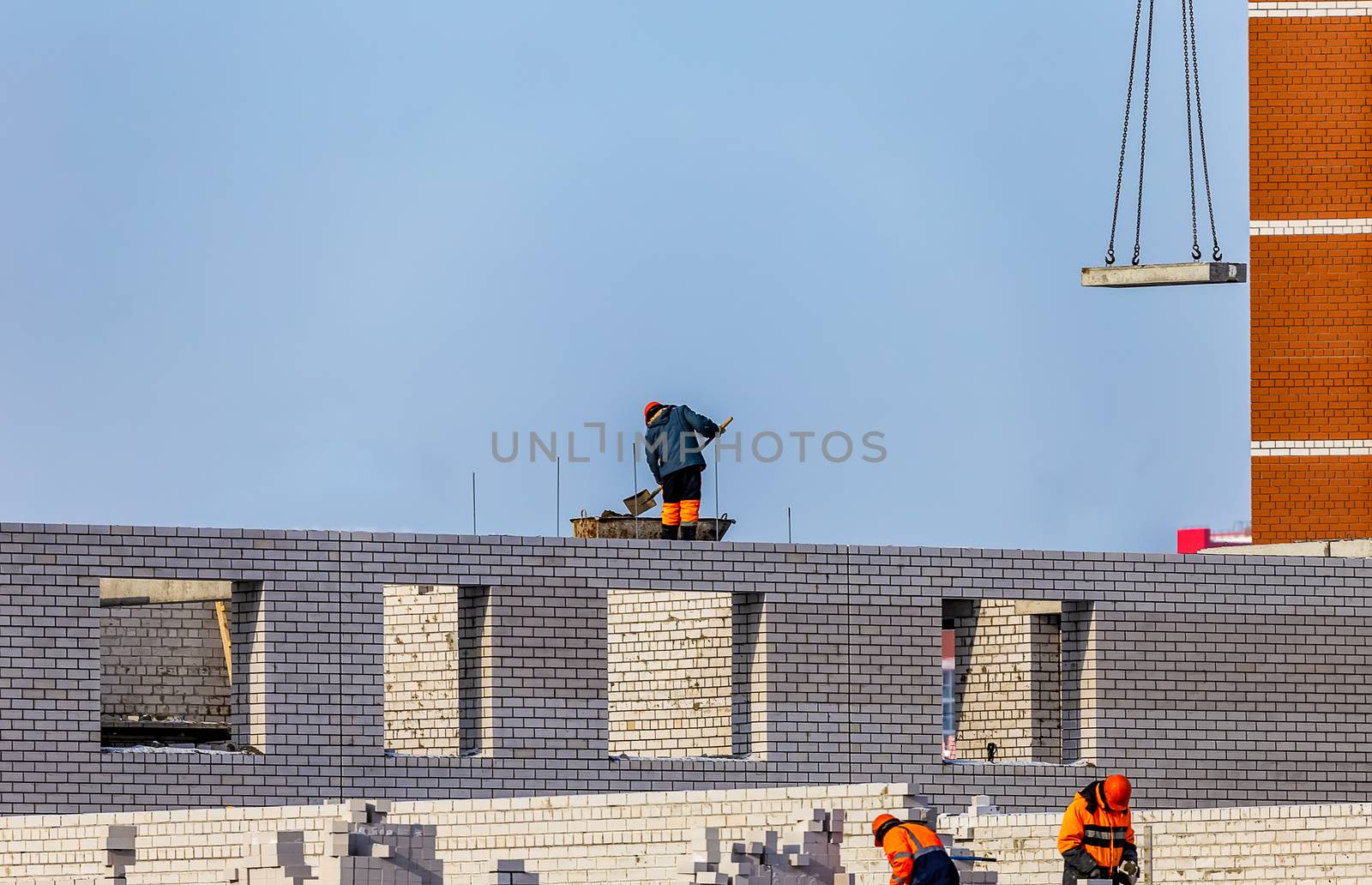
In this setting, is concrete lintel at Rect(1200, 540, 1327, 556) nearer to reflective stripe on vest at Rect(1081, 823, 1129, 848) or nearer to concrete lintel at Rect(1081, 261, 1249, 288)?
concrete lintel at Rect(1081, 261, 1249, 288)

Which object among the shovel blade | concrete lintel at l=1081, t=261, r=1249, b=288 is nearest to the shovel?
the shovel blade

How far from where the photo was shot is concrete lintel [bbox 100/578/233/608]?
20.9 meters

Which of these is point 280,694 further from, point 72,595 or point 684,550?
point 684,550

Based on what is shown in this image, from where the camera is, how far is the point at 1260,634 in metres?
20.2

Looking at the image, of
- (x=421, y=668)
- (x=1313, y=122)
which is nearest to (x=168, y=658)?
(x=421, y=668)

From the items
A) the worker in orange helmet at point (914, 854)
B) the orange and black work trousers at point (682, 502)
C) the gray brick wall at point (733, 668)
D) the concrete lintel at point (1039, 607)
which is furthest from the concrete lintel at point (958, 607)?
the worker in orange helmet at point (914, 854)

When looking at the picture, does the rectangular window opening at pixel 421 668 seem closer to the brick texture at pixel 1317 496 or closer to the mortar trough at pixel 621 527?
the mortar trough at pixel 621 527

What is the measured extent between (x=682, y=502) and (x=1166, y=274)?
5733mm

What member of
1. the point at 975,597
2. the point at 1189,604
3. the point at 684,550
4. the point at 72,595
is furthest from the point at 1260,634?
the point at 72,595

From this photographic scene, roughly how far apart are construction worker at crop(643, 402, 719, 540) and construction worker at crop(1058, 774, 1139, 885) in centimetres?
542

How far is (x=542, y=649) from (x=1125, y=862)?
4784 millimetres

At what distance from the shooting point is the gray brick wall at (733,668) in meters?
17.1

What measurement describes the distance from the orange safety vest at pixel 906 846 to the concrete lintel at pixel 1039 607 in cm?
736

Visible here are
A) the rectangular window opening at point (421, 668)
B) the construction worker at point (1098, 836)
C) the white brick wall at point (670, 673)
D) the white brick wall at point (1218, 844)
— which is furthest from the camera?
the rectangular window opening at point (421, 668)
